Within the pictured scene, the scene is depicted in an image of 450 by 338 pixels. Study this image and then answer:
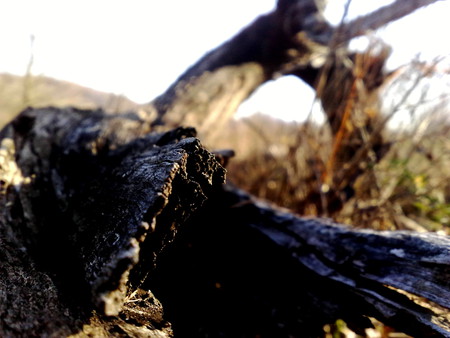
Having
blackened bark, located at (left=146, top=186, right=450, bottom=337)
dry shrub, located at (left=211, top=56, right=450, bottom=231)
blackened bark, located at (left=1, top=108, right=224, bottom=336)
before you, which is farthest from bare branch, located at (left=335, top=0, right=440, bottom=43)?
blackened bark, located at (left=1, top=108, right=224, bottom=336)

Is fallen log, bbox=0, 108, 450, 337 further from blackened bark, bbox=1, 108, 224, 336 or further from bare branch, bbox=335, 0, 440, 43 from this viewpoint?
bare branch, bbox=335, 0, 440, 43

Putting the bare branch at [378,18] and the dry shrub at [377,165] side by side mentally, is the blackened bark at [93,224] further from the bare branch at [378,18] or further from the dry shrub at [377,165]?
the bare branch at [378,18]

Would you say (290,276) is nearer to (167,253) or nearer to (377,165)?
(167,253)

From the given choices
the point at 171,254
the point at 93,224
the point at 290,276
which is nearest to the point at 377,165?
the point at 290,276

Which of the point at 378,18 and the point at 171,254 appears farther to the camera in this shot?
the point at 378,18

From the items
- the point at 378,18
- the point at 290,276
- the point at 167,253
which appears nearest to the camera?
the point at 167,253

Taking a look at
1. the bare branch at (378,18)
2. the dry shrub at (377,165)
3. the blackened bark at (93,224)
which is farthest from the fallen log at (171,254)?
the bare branch at (378,18)

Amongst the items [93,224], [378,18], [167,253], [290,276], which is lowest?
[290,276]

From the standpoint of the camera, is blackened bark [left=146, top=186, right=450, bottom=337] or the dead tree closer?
the dead tree

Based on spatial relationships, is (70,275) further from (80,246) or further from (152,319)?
(152,319)

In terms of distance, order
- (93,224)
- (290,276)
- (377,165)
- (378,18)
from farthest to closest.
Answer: (378,18), (377,165), (290,276), (93,224)
